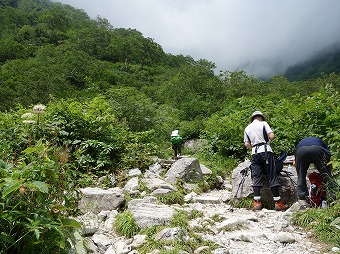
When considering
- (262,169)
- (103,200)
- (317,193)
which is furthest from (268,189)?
(103,200)

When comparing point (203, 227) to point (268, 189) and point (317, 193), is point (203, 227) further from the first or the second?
point (268, 189)

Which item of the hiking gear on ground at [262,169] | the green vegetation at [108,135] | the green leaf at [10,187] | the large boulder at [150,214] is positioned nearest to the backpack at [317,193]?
the green vegetation at [108,135]

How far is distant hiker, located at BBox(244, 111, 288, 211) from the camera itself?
6.13 meters

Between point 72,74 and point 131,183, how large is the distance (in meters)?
52.9

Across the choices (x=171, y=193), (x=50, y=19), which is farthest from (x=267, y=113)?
(x=50, y=19)

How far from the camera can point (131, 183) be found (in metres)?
6.81

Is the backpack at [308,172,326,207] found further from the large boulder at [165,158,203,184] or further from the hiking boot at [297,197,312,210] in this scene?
the large boulder at [165,158,203,184]

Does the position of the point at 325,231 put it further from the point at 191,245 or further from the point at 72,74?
A: the point at 72,74

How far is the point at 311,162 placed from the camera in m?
5.82

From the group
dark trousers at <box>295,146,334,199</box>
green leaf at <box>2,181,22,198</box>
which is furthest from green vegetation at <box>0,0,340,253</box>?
dark trousers at <box>295,146,334,199</box>

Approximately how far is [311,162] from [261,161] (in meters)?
0.98

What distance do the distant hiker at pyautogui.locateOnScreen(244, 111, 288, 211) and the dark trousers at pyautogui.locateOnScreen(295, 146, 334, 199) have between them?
1.49 ft

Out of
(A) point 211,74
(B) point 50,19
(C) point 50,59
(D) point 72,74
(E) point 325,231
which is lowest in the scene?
(E) point 325,231

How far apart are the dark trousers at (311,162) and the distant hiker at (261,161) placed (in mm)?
454
